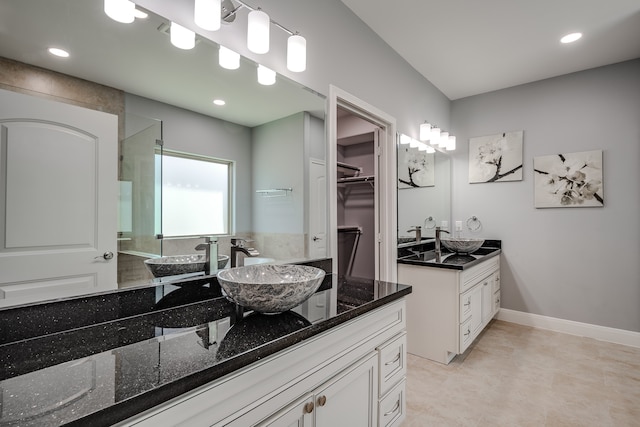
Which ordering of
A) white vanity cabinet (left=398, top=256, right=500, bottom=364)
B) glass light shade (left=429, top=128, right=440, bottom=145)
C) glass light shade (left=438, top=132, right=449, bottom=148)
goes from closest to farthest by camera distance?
white vanity cabinet (left=398, top=256, right=500, bottom=364), glass light shade (left=429, top=128, right=440, bottom=145), glass light shade (left=438, top=132, right=449, bottom=148)

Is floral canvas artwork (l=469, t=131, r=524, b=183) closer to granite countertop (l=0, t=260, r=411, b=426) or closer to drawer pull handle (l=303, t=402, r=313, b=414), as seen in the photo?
granite countertop (l=0, t=260, r=411, b=426)

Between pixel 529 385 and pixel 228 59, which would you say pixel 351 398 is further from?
pixel 529 385

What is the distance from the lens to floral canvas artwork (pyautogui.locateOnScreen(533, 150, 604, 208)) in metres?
3.03

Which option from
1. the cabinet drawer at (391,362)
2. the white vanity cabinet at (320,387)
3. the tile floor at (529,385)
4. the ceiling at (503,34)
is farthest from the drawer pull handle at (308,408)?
the ceiling at (503,34)

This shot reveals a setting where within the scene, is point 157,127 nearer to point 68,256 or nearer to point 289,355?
point 68,256

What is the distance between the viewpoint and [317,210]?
6.30 feet

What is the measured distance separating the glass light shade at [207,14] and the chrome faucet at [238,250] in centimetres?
95

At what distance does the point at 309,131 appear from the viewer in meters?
1.88

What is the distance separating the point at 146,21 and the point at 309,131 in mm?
958

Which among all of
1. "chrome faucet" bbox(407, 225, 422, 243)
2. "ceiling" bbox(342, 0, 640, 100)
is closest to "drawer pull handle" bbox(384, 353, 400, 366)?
"chrome faucet" bbox(407, 225, 422, 243)

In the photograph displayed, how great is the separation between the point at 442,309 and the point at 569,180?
6.70ft

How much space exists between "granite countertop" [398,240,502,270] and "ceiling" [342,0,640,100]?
71.1 inches

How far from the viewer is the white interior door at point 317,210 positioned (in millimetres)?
1895

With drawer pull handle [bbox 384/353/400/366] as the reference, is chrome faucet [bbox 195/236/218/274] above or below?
above
